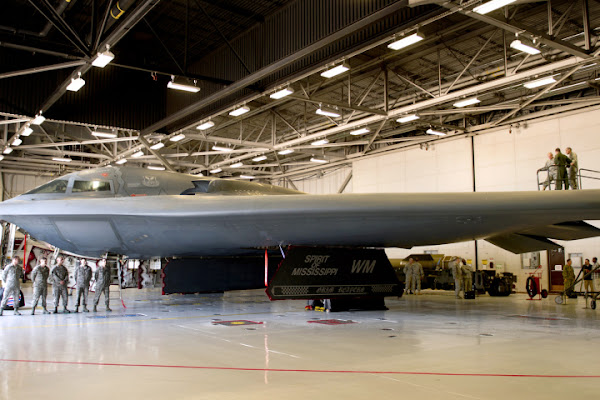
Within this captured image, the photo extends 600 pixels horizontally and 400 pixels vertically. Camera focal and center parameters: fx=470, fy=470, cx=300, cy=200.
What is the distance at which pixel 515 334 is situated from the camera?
8.28m

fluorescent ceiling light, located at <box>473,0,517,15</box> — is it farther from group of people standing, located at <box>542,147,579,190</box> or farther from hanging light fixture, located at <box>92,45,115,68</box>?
hanging light fixture, located at <box>92,45,115,68</box>

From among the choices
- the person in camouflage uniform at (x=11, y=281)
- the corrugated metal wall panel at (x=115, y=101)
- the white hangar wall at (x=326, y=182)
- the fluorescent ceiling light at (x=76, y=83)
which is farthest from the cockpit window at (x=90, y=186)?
the white hangar wall at (x=326, y=182)

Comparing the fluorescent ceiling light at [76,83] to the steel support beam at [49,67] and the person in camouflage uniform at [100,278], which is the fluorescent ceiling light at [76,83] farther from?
the person in camouflage uniform at [100,278]

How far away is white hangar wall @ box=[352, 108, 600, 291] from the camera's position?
20641 millimetres

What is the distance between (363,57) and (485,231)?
37.5 ft

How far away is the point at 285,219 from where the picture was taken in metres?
9.30

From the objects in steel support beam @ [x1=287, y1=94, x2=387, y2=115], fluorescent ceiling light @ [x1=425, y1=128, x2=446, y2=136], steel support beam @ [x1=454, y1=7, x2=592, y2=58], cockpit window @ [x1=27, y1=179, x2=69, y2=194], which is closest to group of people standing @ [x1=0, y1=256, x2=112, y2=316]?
cockpit window @ [x1=27, y1=179, x2=69, y2=194]

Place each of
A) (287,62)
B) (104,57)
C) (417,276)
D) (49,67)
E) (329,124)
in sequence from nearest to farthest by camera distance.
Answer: (104,57)
(287,62)
(49,67)
(417,276)
(329,124)

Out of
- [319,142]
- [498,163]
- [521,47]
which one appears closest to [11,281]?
[521,47]

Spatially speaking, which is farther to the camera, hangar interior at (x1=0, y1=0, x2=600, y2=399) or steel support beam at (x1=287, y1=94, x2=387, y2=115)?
steel support beam at (x1=287, y1=94, x2=387, y2=115)

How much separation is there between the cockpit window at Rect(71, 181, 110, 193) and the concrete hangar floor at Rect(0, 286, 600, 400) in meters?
2.94

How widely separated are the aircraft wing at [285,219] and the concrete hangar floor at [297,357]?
5.81ft

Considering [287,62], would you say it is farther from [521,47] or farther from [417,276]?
[417,276]

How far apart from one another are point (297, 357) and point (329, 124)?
20.4 metres
